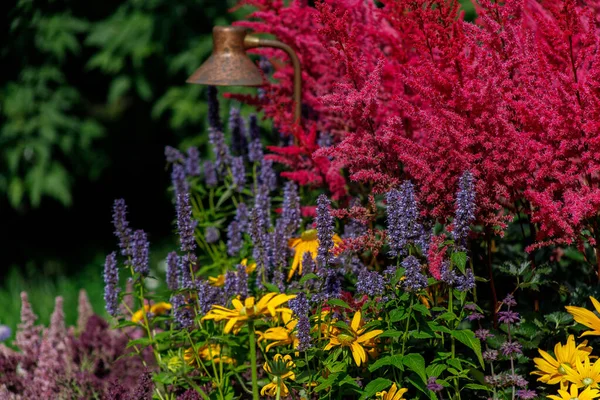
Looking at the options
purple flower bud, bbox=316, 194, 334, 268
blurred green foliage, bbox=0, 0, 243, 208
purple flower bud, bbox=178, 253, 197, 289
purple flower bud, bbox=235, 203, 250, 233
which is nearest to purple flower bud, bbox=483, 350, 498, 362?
purple flower bud, bbox=316, 194, 334, 268

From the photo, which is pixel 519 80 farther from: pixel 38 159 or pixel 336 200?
pixel 38 159

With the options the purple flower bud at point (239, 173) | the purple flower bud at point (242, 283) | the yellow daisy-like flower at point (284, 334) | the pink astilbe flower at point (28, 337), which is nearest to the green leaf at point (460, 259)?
the yellow daisy-like flower at point (284, 334)

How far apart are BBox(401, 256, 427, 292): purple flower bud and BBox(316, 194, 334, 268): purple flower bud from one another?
234 mm

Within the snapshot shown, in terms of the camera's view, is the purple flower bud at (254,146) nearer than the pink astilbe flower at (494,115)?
No

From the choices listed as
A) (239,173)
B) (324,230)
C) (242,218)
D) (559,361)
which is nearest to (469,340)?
(559,361)

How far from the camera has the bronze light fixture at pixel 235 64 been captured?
358 cm

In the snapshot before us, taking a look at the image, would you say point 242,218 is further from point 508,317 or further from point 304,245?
point 508,317

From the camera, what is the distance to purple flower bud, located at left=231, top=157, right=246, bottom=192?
3.79 metres

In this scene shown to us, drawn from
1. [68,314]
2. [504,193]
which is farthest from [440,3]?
[68,314]

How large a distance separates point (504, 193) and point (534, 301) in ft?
1.97

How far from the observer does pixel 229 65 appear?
3.67m

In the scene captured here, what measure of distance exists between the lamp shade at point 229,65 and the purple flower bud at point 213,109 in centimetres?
23

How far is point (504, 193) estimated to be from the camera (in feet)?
8.43

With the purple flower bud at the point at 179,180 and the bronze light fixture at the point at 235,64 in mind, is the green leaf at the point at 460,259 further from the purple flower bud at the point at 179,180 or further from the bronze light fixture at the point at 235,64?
the purple flower bud at the point at 179,180
